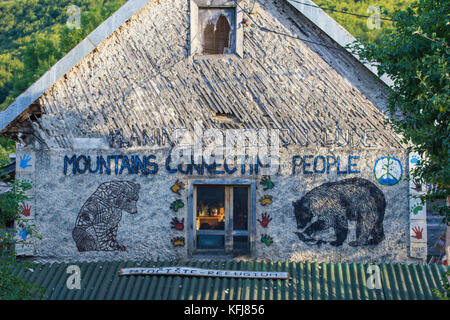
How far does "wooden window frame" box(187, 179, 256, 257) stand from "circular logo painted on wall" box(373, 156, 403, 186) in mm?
2254

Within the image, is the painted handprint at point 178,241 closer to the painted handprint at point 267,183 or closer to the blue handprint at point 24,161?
the painted handprint at point 267,183

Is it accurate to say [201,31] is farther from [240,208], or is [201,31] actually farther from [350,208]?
[350,208]

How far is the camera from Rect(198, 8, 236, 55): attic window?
1029 cm

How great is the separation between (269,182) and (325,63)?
7.91 ft

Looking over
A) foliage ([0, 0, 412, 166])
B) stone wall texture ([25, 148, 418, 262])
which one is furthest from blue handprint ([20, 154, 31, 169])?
foliage ([0, 0, 412, 166])

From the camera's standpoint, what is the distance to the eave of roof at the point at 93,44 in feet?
31.8

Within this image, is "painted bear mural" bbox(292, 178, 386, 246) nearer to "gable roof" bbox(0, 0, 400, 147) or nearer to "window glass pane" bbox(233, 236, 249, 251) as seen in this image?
"gable roof" bbox(0, 0, 400, 147)

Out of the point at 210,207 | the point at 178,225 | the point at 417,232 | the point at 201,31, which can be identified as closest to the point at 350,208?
the point at 417,232

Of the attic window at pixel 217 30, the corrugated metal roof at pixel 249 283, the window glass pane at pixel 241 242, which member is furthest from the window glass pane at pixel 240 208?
the attic window at pixel 217 30

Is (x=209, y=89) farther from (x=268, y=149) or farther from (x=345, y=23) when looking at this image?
(x=345, y=23)

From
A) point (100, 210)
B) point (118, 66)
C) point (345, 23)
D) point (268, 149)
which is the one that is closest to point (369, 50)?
point (268, 149)

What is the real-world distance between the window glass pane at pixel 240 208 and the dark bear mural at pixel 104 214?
1.79 metres

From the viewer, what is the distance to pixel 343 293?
880 cm
